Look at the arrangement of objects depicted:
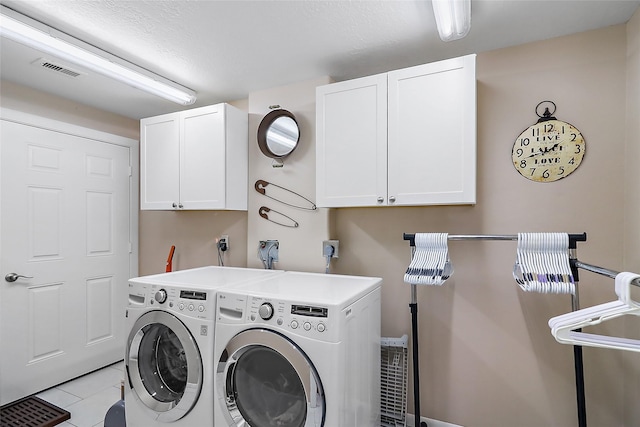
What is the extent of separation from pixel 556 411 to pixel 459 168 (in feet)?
5.05

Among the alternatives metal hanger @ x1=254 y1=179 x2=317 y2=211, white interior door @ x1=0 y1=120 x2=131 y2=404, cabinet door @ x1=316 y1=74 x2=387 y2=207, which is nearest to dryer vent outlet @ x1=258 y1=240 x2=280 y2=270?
metal hanger @ x1=254 y1=179 x2=317 y2=211

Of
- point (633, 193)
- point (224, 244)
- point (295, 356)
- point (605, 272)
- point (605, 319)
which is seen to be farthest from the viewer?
point (224, 244)

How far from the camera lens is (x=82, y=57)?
2.01 metres

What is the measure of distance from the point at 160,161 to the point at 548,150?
9.52 feet

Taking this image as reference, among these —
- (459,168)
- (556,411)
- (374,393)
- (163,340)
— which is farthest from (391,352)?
(163,340)

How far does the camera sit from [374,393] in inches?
77.3

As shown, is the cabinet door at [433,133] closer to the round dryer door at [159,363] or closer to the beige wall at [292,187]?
the beige wall at [292,187]

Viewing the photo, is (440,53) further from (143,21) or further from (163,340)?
(163,340)

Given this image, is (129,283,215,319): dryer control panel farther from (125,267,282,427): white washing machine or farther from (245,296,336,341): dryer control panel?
(245,296,336,341): dryer control panel

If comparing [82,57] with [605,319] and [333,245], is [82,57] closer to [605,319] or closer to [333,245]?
[333,245]

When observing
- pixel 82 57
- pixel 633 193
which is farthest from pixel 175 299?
pixel 633 193

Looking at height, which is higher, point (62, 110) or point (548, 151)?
point (62, 110)

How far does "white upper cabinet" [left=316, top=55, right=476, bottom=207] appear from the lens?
1.86 m

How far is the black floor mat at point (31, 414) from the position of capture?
2.28m
